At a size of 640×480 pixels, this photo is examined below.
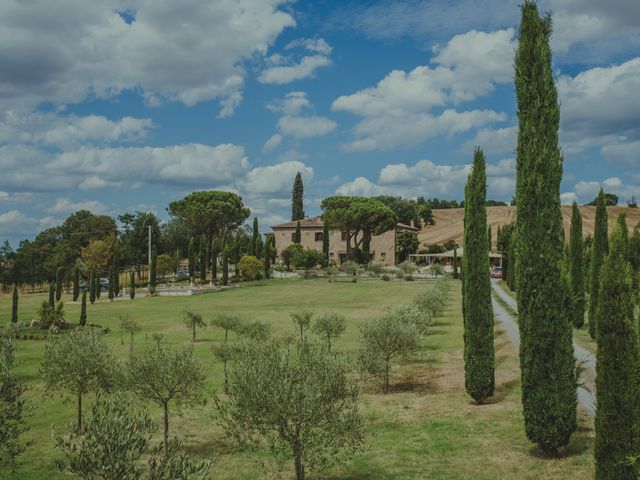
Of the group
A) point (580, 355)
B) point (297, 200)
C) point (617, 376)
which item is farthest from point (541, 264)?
point (297, 200)

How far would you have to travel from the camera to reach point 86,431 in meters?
7.14

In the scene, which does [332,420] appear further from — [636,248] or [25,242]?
[25,242]

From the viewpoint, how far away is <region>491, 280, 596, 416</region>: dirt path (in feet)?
50.8

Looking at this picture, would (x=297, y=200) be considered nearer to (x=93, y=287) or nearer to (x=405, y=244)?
(x=405, y=244)

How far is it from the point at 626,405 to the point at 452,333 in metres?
23.8

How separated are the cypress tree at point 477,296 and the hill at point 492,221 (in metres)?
109

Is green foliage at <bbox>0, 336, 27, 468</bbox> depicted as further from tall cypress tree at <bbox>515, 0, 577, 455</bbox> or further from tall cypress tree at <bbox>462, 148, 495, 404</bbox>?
tall cypress tree at <bbox>462, 148, 495, 404</bbox>

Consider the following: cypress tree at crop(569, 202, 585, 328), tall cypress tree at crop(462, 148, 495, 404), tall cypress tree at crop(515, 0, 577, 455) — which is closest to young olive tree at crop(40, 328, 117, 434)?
tall cypress tree at crop(462, 148, 495, 404)

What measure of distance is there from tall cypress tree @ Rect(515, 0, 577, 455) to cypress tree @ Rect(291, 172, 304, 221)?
4135 inches

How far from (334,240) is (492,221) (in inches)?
2482

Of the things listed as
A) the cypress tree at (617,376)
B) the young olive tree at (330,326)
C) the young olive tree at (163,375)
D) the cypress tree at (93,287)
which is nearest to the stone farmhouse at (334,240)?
the cypress tree at (93,287)

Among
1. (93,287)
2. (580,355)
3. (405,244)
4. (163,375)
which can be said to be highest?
(405,244)

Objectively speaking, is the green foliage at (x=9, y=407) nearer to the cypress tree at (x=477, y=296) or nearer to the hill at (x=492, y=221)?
the cypress tree at (x=477, y=296)

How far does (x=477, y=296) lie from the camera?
16.4m
